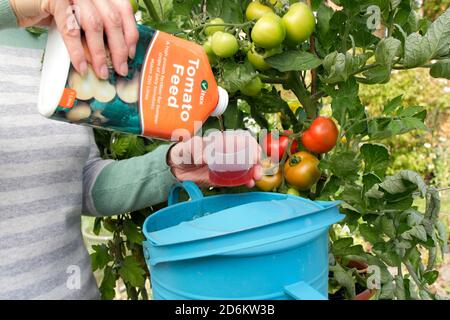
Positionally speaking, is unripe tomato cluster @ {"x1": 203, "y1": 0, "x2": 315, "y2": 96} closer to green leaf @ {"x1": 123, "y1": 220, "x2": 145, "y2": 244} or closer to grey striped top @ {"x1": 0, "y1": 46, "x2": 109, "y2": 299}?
grey striped top @ {"x1": 0, "y1": 46, "x2": 109, "y2": 299}

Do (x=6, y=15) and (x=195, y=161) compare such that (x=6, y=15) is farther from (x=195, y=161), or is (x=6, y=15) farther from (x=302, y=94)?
(x=302, y=94)

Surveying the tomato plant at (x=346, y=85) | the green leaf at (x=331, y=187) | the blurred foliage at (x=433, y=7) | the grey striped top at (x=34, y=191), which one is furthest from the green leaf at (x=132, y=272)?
the blurred foliage at (x=433, y=7)

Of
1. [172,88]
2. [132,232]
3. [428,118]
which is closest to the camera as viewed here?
[172,88]

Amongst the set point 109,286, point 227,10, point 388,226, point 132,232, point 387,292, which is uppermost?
point 227,10

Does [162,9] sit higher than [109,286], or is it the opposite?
[162,9]

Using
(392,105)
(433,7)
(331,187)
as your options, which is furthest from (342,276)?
(433,7)

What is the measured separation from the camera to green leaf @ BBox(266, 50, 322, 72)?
0.74m

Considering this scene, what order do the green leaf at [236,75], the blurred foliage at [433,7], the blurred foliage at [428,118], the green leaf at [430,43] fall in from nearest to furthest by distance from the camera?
the green leaf at [430,43] → the green leaf at [236,75] → the blurred foliage at [428,118] → the blurred foliage at [433,7]

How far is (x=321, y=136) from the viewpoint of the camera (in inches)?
30.7

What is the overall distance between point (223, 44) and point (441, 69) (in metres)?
0.30

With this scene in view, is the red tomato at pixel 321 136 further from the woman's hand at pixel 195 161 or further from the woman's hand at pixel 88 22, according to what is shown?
the woman's hand at pixel 88 22

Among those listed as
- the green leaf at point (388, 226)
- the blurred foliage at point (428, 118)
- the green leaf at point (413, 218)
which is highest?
the green leaf at point (413, 218)

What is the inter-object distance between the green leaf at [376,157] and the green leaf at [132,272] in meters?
0.48

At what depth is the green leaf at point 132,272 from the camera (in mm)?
1005
